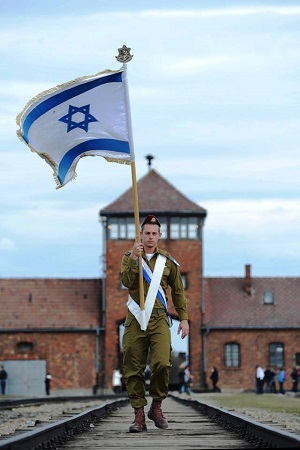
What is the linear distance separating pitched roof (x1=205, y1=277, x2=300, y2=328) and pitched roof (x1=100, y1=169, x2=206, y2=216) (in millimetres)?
5303

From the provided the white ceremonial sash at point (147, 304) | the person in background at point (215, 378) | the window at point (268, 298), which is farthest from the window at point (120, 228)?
the white ceremonial sash at point (147, 304)

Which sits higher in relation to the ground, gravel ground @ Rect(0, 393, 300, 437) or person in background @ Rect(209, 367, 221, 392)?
gravel ground @ Rect(0, 393, 300, 437)

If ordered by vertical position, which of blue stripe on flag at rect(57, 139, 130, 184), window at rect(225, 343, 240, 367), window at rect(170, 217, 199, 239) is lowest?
window at rect(225, 343, 240, 367)

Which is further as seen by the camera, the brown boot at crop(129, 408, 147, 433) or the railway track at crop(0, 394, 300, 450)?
the brown boot at crop(129, 408, 147, 433)

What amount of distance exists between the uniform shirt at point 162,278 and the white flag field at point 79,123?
1.27 meters

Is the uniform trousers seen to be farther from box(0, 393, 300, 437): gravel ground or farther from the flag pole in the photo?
box(0, 393, 300, 437): gravel ground

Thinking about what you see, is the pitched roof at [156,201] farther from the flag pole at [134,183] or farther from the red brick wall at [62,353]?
the flag pole at [134,183]

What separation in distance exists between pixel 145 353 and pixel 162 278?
698 mm

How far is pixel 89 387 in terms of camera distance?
194ft

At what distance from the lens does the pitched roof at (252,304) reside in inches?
2421

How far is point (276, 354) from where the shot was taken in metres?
61.7


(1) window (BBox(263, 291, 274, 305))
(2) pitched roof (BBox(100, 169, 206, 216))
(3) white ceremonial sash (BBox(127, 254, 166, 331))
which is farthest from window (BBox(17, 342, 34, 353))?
(3) white ceremonial sash (BBox(127, 254, 166, 331))

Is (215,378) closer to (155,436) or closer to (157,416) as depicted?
(157,416)

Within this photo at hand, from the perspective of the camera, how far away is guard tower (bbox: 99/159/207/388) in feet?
197
